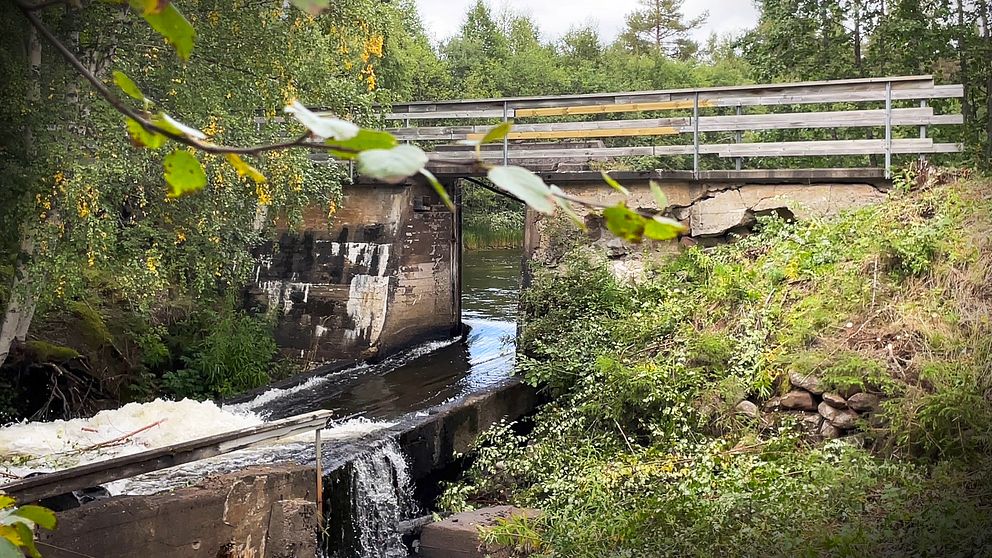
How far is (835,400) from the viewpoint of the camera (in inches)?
307

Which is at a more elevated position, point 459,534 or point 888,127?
point 888,127

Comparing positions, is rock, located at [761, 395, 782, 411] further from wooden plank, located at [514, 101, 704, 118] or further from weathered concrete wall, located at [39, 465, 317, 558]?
wooden plank, located at [514, 101, 704, 118]

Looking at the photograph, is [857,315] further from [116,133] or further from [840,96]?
[116,133]

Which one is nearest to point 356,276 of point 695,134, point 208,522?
point 695,134

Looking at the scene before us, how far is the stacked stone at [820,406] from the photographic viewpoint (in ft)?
25.4

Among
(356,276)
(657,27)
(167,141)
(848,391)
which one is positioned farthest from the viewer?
(657,27)

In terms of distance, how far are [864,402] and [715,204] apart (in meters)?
3.79

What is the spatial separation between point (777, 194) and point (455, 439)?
4428 mm

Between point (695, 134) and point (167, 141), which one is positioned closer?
point (167, 141)

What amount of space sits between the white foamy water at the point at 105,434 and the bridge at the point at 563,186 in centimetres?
412

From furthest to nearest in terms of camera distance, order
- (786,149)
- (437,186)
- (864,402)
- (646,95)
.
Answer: (646,95) → (786,149) → (864,402) → (437,186)

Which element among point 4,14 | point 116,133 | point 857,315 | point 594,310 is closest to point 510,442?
point 594,310

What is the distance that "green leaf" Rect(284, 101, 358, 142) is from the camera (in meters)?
0.94

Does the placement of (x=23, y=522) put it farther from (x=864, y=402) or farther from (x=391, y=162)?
(x=864, y=402)
